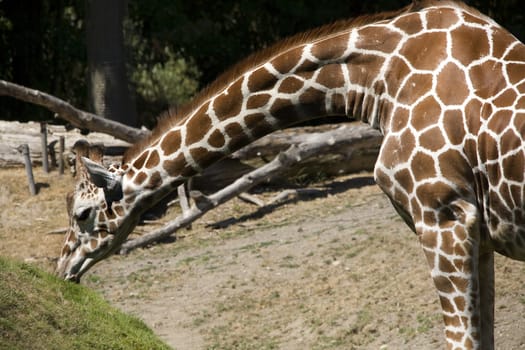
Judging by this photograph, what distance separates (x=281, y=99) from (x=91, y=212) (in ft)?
4.65

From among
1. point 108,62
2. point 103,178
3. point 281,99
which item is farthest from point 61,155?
point 281,99

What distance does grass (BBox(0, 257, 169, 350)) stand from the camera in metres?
6.08

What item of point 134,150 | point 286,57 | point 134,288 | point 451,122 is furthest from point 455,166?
point 134,288

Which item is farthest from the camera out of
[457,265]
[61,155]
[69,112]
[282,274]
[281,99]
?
→ [61,155]

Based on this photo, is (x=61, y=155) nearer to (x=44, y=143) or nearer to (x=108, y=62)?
(x=44, y=143)

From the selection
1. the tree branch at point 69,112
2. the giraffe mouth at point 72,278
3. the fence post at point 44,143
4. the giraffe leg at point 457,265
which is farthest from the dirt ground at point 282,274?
the giraffe mouth at point 72,278

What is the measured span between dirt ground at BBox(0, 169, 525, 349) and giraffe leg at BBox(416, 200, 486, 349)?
2049 millimetres

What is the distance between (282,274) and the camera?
10.2m

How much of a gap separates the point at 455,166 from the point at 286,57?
1.23 meters

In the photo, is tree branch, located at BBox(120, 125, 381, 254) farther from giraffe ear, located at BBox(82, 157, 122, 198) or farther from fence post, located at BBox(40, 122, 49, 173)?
giraffe ear, located at BBox(82, 157, 122, 198)

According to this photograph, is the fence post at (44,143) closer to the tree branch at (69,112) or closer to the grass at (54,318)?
the tree branch at (69,112)

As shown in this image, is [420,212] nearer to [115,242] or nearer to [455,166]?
[455,166]

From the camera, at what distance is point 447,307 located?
571 cm

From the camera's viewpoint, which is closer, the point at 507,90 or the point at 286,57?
the point at 507,90
